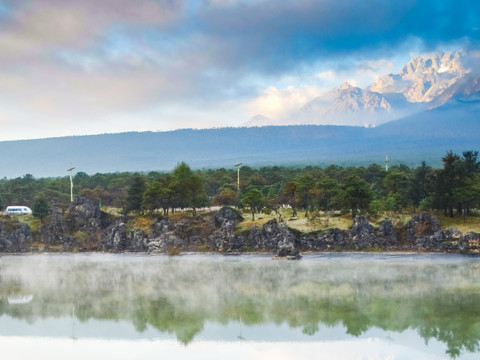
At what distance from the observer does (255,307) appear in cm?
2800

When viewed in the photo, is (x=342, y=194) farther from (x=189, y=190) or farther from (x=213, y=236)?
(x=189, y=190)

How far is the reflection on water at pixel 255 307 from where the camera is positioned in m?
21.8

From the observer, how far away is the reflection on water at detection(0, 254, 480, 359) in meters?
21.8

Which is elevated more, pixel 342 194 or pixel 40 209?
pixel 342 194

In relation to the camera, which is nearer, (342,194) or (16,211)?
(342,194)

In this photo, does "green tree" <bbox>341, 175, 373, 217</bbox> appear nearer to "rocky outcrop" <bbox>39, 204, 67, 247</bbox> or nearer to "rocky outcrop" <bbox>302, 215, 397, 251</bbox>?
"rocky outcrop" <bbox>302, 215, 397, 251</bbox>

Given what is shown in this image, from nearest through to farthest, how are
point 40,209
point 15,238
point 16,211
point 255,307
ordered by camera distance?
1. point 255,307
2. point 15,238
3. point 40,209
4. point 16,211

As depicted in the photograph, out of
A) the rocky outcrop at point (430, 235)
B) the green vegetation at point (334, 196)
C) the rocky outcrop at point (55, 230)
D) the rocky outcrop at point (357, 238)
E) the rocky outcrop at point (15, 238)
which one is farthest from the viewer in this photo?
the rocky outcrop at point (55, 230)

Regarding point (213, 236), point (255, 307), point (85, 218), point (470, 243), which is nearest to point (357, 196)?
point (470, 243)

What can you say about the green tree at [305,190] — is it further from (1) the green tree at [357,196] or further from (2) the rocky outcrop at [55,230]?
(2) the rocky outcrop at [55,230]

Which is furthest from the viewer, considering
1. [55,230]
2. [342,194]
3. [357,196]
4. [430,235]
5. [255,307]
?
[55,230]

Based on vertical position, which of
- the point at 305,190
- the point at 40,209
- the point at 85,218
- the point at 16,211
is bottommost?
the point at 85,218

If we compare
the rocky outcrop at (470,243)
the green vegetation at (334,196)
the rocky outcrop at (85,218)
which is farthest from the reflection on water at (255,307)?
the rocky outcrop at (85,218)

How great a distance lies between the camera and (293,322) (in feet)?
82.0
